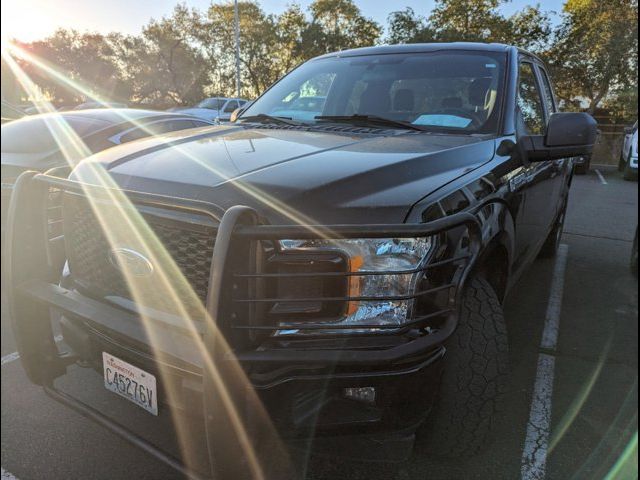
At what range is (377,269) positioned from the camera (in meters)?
1.61

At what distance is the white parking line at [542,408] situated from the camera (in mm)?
2276

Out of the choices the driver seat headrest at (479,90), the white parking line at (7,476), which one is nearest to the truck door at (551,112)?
the driver seat headrest at (479,90)

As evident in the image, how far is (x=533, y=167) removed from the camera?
289 cm

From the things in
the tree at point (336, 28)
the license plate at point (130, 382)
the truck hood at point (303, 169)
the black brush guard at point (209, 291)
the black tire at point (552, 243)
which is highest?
the tree at point (336, 28)

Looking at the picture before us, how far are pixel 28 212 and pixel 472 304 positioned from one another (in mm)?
1949

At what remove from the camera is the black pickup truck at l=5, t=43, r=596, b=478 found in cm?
149

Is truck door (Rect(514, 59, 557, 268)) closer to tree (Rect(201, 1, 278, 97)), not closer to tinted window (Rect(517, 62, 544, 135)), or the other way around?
tinted window (Rect(517, 62, 544, 135))

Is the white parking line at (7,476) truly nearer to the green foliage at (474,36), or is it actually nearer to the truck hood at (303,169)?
the truck hood at (303,169)

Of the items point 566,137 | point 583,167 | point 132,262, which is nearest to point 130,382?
point 132,262

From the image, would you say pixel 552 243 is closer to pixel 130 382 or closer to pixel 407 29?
pixel 407 29

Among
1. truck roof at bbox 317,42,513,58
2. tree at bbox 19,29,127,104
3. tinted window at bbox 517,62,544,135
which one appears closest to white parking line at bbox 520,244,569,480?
tinted window at bbox 517,62,544,135

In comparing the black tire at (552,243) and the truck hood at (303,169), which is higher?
the truck hood at (303,169)

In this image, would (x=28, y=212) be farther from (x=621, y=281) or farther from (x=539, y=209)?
(x=539, y=209)

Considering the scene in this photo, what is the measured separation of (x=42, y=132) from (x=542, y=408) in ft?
17.2
